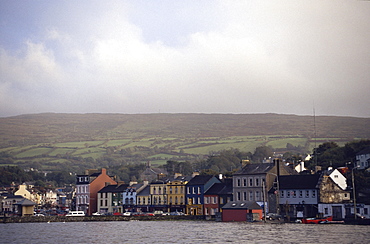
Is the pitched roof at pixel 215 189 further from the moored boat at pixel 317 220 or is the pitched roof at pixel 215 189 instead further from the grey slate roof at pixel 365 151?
the grey slate roof at pixel 365 151

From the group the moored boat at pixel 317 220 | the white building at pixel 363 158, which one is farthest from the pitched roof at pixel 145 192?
the moored boat at pixel 317 220

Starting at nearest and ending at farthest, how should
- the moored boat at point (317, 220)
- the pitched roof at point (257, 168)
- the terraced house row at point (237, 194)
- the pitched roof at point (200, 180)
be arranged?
1. the moored boat at point (317, 220)
2. the terraced house row at point (237, 194)
3. the pitched roof at point (257, 168)
4. the pitched roof at point (200, 180)

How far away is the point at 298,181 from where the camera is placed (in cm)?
9338

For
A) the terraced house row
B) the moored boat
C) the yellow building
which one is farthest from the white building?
the yellow building

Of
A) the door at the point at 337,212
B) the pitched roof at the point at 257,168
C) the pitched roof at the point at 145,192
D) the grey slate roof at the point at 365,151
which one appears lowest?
the door at the point at 337,212

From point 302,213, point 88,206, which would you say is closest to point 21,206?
point 88,206

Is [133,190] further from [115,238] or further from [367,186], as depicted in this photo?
[115,238]

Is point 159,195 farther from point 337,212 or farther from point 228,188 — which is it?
point 337,212

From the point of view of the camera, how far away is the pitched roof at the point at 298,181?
298 feet

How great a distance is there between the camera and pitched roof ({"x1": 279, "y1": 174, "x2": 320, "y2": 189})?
298 ft

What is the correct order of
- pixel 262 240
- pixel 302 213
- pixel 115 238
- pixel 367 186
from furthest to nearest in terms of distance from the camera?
pixel 367 186 < pixel 302 213 < pixel 115 238 < pixel 262 240

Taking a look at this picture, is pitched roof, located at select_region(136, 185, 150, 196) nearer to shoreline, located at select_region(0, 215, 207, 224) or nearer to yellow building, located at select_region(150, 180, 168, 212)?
yellow building, located at select_region(150, 180, 168, 212)

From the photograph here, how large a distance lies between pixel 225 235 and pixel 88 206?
78.6 m

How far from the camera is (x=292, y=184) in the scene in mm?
93500
